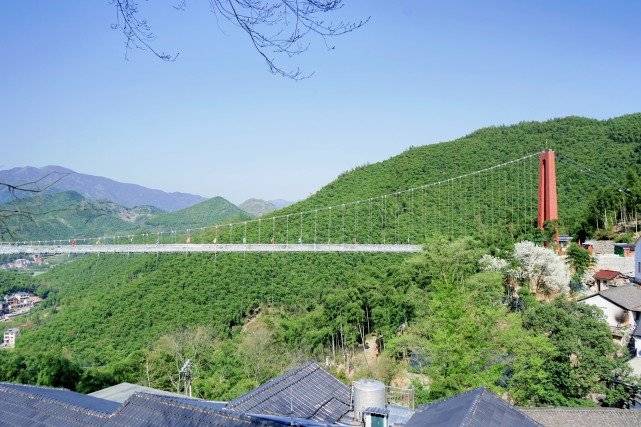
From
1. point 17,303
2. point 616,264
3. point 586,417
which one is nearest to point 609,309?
point 616,264

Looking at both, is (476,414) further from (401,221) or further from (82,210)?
(401,221)

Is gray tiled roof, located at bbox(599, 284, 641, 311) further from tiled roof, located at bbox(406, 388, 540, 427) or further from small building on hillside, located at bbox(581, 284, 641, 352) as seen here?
tiled roof, located at bbox(406, 388, 540, 427)

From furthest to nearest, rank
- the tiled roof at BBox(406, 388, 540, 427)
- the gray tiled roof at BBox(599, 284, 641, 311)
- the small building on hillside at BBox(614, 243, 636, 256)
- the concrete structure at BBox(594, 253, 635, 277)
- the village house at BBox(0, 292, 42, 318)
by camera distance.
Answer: the village house at BBox(0, 292, 42, 318) → the small building on hillside at BBox(614, 243, 636, 256) → the concrete structure at BBox(594, 253, 635, 277) → the gray tiled roof at BBox(599, 284, 641, 311) → the tiled roof at BBox(406, 388, 540, 427)

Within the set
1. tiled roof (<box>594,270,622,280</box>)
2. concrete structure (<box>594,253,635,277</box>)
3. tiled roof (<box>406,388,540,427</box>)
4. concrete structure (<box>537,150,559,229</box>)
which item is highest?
concrete structure (<box>537,150,559,229</box>)

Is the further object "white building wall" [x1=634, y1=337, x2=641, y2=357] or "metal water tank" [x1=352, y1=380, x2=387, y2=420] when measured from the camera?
"white building wall" [x1=634, y1=337, x2=641, y2=357]

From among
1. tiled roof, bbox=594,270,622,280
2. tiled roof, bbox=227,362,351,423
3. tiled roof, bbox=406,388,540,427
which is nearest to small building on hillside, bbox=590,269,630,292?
tiled roof, bbox=594,270,622,280

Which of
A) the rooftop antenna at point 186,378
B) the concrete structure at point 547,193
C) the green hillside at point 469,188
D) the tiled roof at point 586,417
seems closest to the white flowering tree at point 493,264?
the green hillside at point 469,188

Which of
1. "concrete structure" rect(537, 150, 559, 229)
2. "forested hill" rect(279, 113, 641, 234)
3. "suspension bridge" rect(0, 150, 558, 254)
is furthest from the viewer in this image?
"forested hill" rect(279, 113, 641, 234)

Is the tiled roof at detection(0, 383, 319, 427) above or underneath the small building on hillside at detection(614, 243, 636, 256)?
underneath
